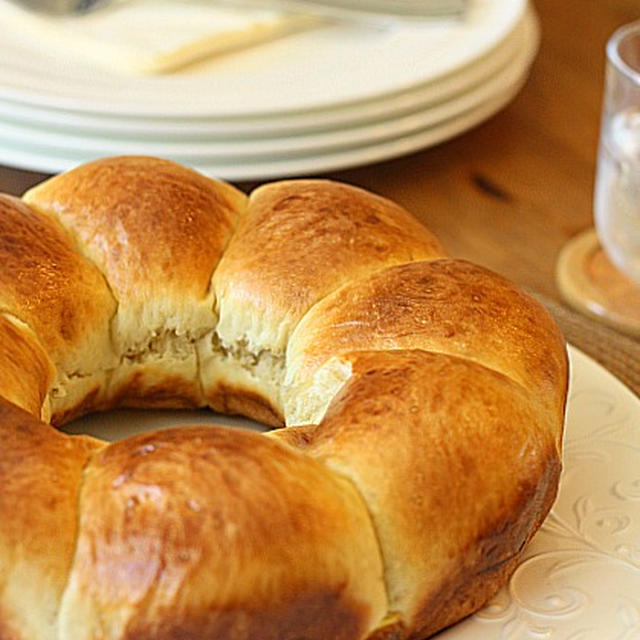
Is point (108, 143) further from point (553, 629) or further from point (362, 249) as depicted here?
point (553, 629)

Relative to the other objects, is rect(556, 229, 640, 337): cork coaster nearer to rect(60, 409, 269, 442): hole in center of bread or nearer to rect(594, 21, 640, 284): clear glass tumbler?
rect(594, 21, 640, 284): clear glass tumbler

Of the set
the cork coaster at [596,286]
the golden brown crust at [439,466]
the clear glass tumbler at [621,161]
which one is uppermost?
the golden brown crust at [439,466]

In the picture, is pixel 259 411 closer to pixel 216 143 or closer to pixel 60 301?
pixel 60 301

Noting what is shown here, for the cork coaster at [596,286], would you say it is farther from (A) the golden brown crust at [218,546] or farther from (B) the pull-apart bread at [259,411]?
(A) the golden brown crust at [218,546]

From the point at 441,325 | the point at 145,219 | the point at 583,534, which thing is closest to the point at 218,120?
the point at 145,219

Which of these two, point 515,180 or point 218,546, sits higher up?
point 218,546

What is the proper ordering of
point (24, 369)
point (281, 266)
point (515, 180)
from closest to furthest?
point (24, 369)
point (281, 266)
point (515, 180)

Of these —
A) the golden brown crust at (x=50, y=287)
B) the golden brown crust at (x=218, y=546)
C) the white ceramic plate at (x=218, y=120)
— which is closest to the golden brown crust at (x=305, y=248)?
the golden brown crust at (x=50, y=287)

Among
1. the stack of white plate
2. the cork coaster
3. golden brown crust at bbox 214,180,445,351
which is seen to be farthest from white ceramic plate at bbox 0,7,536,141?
golden brown crust at bbox 214,180,445,351
